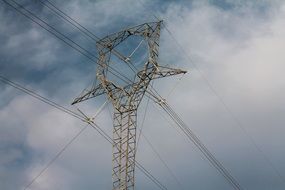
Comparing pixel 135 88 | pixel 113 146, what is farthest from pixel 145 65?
pixel 113 146

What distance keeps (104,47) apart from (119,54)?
6.30 ft

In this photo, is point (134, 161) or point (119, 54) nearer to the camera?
point (134, 161)

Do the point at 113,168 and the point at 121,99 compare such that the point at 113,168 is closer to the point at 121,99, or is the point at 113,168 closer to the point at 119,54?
the point at 121,99

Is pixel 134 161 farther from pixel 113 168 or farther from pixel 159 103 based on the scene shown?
pixel 159 103

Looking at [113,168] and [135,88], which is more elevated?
[135,88]

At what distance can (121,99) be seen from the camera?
55.9 m

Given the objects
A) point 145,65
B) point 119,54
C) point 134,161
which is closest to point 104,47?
point 119,54

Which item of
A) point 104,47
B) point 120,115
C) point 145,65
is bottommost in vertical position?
point 120,115

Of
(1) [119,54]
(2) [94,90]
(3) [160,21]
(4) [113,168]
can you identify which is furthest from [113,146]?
(3) [160,21]

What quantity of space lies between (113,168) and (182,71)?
11.9 meters

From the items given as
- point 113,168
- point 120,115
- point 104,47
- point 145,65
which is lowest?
point 113,168

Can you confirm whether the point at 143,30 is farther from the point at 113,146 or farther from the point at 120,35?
the point at 113,146

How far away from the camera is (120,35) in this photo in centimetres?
5831

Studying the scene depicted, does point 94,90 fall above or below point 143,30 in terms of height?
below
